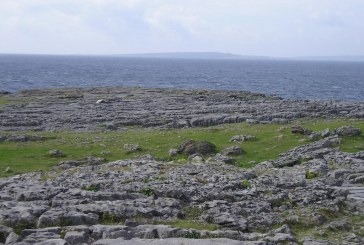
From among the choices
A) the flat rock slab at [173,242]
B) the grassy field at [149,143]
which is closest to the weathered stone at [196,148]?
the grassy field at [149,143]

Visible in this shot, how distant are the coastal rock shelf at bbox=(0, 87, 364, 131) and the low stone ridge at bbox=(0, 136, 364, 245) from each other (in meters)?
31.3

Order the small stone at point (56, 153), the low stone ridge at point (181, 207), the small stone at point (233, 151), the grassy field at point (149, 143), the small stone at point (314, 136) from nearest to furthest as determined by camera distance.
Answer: the low stone ridge at point (181, 207)
the grassy field at point (149, 143)
the small stone at point (233, 151)
the small stone at point (56, 153)
the small stone at point (314, 136)

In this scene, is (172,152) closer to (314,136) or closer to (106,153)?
(106,153)

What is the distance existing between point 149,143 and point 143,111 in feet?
76.0

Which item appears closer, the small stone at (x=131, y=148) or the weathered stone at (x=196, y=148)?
the weathered stone at (x=196, y=148)

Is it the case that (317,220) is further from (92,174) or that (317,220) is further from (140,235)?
(92,174)

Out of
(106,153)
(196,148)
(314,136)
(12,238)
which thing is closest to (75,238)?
(12,238)

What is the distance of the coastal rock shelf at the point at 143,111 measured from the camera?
61.8 m

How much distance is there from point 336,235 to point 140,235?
27.3 feet

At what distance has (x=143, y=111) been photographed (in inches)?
2820

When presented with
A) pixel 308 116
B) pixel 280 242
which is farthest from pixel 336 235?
pixel 308 116

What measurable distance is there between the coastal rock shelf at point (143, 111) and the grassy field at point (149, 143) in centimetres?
417

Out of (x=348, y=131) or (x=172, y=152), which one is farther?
(x=348, y=131)

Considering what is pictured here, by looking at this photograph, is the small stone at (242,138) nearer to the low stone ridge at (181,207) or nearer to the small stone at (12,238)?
the low stone ridge at (181,207)
